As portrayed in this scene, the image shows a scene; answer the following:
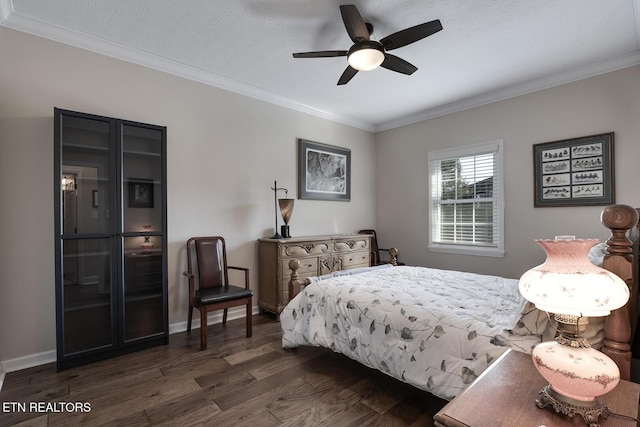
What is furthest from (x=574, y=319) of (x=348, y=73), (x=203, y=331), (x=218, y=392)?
(x=203, y=331)

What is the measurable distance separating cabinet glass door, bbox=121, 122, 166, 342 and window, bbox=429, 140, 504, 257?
3739 millimetres

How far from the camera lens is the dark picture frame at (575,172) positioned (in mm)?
3266

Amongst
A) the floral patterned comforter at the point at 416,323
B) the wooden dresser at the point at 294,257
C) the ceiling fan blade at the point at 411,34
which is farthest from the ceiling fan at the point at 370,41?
the wooden dresser at the point at 294,257

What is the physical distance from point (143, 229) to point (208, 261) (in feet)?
2.46

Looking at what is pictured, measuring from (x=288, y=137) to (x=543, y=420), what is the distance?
397 cm

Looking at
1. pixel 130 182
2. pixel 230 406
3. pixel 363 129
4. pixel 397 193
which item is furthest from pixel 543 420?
pixel 363 129

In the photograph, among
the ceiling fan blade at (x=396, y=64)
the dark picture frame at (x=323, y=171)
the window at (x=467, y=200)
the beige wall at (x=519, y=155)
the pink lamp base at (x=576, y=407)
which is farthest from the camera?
the dark picture frame at (x=323, y=171)

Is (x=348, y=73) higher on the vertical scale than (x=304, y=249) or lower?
higher

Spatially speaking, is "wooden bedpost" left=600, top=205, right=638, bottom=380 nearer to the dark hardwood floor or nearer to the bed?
the bed

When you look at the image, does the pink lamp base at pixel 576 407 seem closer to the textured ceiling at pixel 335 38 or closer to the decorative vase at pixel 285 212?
the textured ceiling at pixel 335 38

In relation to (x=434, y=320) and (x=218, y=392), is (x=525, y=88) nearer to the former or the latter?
(x=434, y=320)

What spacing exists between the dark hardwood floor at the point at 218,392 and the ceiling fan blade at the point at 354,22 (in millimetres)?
2595

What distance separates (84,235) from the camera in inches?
100

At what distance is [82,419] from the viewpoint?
186 centimetres
